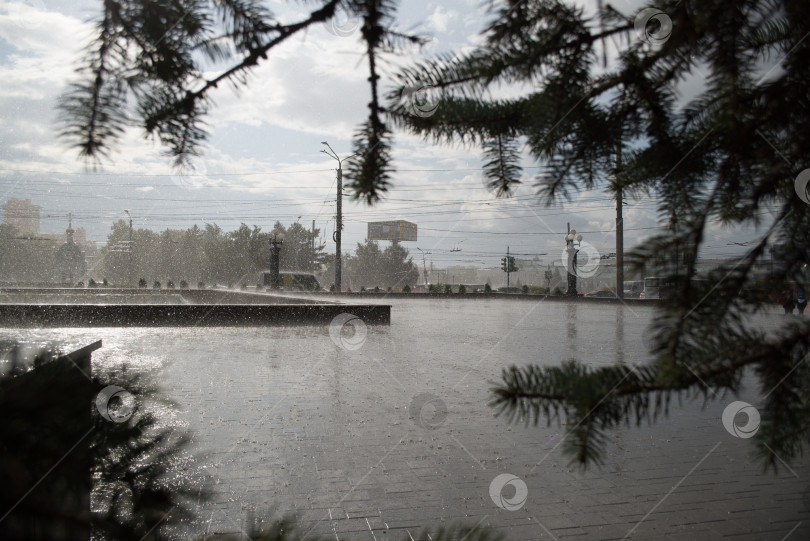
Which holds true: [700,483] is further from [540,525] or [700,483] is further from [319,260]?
[319,260]

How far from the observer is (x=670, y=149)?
3.05 feet

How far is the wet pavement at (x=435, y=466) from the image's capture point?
2.65 m

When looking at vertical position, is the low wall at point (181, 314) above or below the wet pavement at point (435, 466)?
→ above

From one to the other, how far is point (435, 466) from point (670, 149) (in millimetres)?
3041

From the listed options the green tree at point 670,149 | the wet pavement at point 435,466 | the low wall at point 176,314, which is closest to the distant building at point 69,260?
the low wall at point 176,314

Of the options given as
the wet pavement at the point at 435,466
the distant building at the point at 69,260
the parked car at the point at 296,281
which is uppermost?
the distant building at the point at 69,260

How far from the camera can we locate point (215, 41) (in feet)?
2.86

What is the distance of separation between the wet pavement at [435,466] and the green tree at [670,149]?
0.32 feet

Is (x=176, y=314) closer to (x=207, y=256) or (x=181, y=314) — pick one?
(x=181, y=314)

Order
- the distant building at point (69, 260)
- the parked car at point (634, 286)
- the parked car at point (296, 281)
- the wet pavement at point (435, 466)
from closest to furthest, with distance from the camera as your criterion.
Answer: the parked car at point (634, 286)
the wet pavement at point (435, 466)
the distant building at point (69, 260)
the parked car at point (296, 281)

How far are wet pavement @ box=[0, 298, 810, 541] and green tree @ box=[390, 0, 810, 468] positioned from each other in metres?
0.10

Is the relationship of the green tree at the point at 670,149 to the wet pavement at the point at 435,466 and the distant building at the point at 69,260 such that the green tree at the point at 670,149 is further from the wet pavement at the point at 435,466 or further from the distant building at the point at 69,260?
the distant building at the point at 69,260

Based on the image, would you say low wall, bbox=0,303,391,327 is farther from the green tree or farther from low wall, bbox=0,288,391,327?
the green tree

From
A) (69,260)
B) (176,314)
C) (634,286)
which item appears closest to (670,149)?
(634,286)
